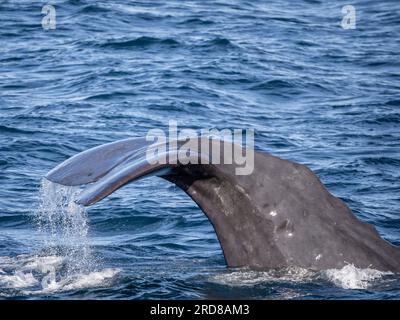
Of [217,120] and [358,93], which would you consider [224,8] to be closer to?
[358,93]

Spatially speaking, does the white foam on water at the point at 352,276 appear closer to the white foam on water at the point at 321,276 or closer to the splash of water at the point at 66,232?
the white foam on water at the point at 321,276

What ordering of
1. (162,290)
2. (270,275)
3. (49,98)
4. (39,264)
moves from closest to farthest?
(270,275) → (162,290) → (39,264) → (49,98)

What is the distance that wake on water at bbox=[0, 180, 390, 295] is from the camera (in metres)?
7.04

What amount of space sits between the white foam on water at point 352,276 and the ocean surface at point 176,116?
14 mm

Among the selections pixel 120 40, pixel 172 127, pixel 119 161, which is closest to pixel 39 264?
pixel 119 161

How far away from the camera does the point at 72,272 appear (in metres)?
8.15

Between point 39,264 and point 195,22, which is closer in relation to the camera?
point 39,264

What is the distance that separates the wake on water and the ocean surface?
0.05 ft

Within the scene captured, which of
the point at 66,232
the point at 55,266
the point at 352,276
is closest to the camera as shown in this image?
the point at 352,276

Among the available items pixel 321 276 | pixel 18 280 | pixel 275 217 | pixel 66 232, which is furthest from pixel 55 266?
pixel 321 276

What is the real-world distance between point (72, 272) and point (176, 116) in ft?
25.8

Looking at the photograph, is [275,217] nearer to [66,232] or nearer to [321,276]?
[321,276]

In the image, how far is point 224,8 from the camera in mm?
25047

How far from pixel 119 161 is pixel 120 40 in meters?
14.3
